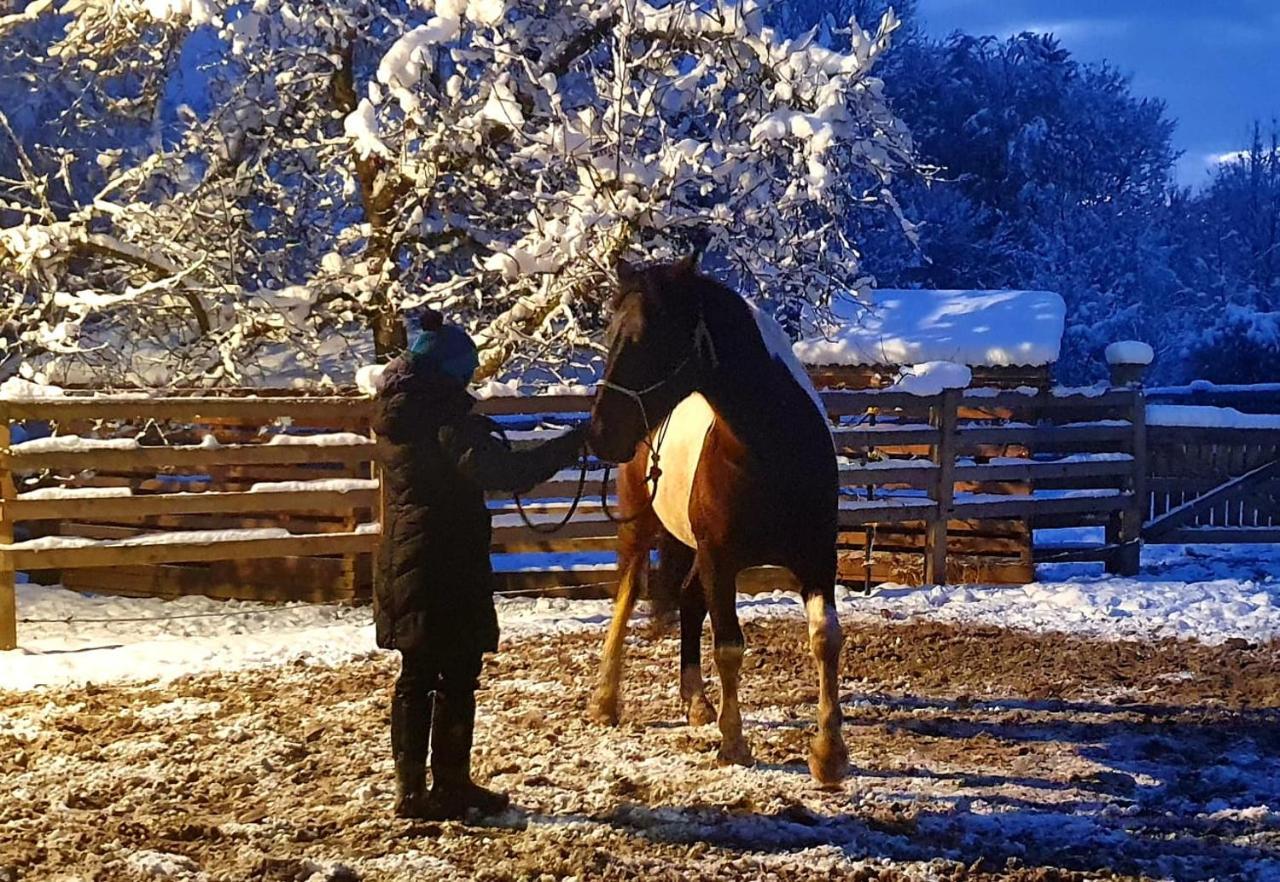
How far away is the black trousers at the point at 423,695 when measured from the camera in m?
3.84

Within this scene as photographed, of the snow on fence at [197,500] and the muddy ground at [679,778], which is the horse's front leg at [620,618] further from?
the snow on fence at [197,500]

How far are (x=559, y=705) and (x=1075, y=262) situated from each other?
21.7 meters

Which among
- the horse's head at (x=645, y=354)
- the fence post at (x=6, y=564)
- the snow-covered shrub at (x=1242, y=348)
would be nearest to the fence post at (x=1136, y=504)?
the horse's head at (x=645, y=354)

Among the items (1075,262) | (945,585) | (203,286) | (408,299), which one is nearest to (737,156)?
(408,299)

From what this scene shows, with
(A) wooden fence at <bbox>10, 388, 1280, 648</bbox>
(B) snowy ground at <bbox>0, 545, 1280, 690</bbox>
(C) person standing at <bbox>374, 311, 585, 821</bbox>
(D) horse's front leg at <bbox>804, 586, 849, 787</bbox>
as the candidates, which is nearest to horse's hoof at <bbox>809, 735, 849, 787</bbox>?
(D) horse's front leg at <bbox>804, 586, 849, 787</bbox>

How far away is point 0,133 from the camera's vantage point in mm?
11234

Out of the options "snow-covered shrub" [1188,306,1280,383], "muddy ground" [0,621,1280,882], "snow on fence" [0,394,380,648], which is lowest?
"muddy ground" [0,621,1280,882]

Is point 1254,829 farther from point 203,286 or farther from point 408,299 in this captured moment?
point 203,286

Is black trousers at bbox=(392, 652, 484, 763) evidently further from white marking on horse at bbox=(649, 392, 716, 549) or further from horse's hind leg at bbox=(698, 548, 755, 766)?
white marking on horse at bbox=(649, 392, 716, 549)

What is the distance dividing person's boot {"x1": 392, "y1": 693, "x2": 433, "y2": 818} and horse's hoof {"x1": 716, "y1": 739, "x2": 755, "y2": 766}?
116cm

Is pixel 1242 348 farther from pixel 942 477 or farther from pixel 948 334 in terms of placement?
pixel 942 477

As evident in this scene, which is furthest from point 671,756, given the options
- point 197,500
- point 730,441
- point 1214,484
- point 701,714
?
point 1214,484

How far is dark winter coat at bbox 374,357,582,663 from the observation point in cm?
375

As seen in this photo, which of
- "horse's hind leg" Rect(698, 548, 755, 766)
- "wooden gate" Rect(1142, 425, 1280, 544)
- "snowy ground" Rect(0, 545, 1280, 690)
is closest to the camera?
"horse's hind leg" Rect(698, 548, 755, 766)
